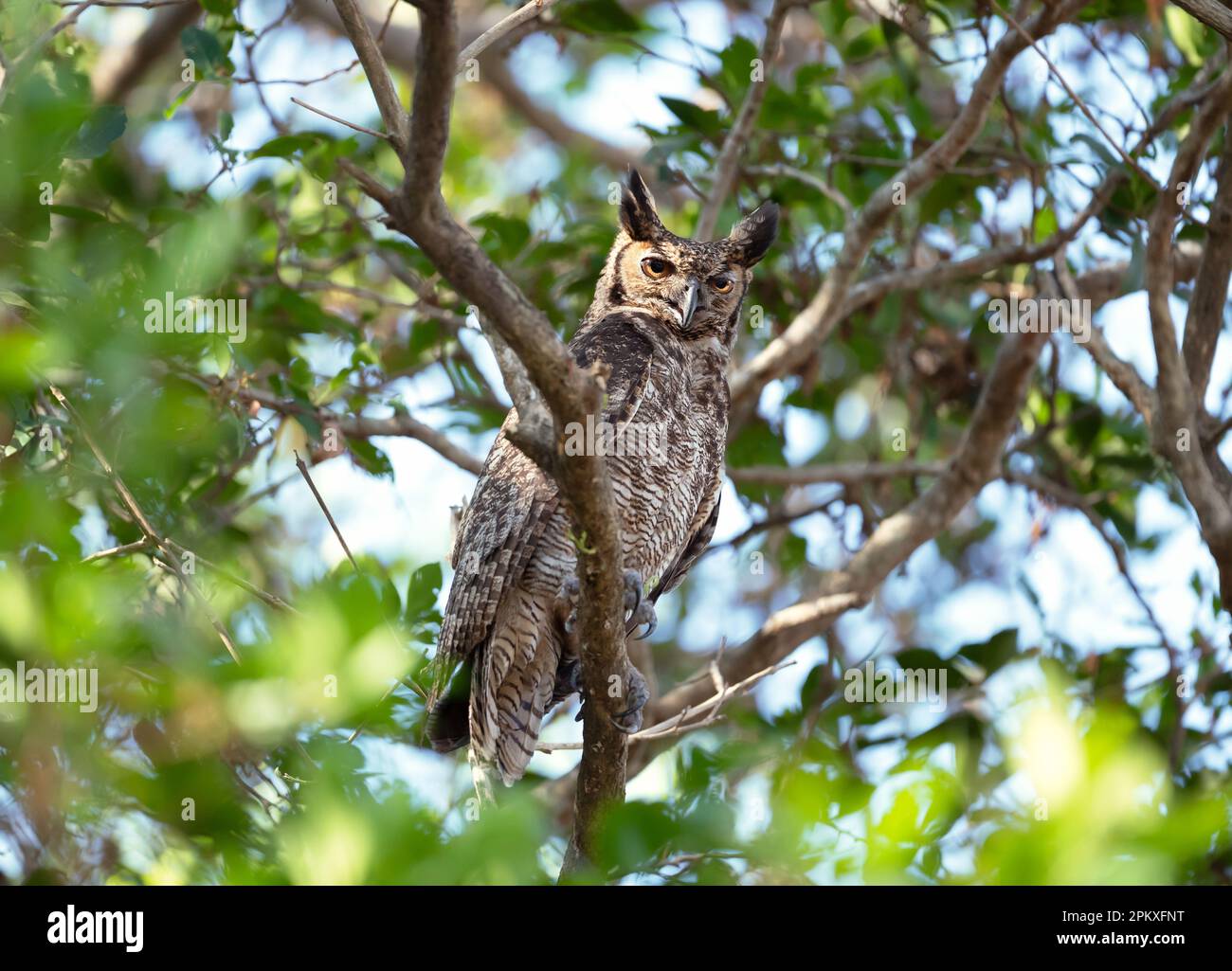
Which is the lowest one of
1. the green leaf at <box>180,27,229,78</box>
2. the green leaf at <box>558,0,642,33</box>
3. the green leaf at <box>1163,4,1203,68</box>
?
the green leaf at <box>180,27,229,78</box>

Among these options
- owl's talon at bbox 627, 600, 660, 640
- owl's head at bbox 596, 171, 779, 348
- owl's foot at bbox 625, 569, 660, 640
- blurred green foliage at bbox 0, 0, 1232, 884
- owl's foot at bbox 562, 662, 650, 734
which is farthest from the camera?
owl's head at bbox 596, 171, 779, 348

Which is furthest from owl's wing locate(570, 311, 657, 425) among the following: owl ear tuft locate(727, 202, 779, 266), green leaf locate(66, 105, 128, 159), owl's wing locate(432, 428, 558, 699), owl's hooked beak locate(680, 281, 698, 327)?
green leaf locate(66, 105, 128, 159)

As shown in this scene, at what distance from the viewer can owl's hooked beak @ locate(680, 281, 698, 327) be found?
15.1ft

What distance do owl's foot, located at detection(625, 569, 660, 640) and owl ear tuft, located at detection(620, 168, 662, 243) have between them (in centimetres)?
147

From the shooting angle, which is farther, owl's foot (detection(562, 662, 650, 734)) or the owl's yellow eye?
the owl's yellow eye

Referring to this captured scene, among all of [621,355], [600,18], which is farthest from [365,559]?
[600,18]

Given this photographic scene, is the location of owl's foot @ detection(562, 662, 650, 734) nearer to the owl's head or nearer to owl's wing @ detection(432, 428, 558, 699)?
owl's wing @ detection(432, 428, 558, 699)

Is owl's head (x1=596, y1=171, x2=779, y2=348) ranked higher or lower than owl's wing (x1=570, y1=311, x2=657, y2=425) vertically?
higher

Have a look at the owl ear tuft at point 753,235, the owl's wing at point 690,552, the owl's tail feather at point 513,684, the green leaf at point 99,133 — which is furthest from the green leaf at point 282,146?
the owl's wing at point 690,552

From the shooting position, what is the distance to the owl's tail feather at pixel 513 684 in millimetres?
4184

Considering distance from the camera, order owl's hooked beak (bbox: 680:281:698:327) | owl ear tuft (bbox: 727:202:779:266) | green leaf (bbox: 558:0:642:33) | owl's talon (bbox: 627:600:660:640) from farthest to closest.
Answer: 1. green leaf (bbox: 558:0:642:33)
2. owl ear tuft (bbox: 727:202:779:266)
3. owl's hooked beak (bbox: 680:281:698:327)
4. owl's talon (bbox: 627:600:660:640)

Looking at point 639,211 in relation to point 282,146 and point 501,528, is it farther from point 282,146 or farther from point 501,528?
point 501,528

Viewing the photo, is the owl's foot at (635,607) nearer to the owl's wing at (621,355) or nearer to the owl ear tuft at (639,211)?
the owl's wing at (621,355)

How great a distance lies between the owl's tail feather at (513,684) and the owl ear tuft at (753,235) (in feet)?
5.28
